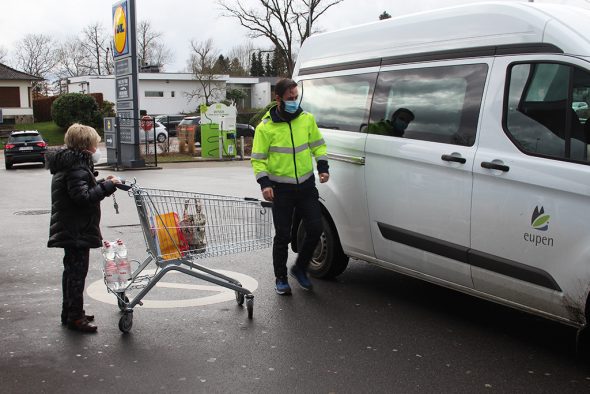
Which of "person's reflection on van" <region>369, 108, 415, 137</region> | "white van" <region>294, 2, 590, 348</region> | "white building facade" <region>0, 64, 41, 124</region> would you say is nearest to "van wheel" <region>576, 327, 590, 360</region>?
"white van" <region>294, 2, 590, 348</region>

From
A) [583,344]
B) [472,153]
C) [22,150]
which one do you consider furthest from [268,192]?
[22,150]

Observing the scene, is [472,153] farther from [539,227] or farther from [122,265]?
[122,265]

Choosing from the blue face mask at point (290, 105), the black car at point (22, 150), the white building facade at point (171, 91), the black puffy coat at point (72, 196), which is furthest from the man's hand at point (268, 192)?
the white building facade at point (171, 91)

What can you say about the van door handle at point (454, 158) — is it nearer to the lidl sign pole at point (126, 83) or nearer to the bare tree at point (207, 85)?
the lidl sign pole at point (126, 83)

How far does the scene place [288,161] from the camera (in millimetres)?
5562

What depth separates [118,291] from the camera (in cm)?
486

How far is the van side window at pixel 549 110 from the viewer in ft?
13.1

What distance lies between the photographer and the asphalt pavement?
3936mm

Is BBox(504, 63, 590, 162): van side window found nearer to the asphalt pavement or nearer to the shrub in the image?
the asphalt pavement

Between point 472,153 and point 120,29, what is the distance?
795 inches

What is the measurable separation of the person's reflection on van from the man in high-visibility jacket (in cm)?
54

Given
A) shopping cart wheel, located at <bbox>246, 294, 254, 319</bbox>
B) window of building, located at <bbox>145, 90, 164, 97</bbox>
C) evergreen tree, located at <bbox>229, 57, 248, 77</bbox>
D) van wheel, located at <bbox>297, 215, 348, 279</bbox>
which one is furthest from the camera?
evergreen tree, located at <bbox>229, 57, 248, 77</bbox>

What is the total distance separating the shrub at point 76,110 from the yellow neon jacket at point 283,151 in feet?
125

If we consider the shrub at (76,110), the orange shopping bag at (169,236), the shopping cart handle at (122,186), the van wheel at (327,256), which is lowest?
the van wheel at (327,256)
